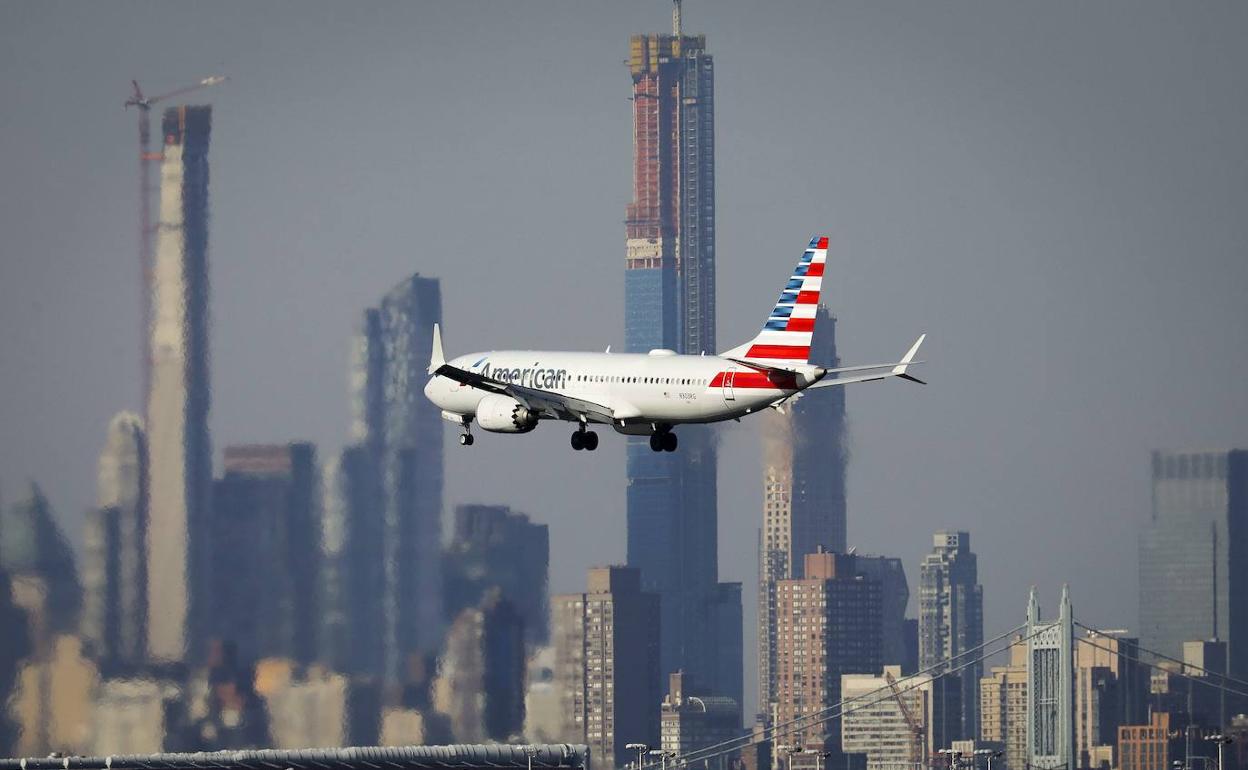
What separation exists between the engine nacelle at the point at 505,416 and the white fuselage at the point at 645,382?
155cm

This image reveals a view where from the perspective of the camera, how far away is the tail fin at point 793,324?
128125 mm

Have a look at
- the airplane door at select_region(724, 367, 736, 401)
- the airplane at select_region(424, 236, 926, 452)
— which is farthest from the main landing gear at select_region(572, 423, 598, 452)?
the airplane door at select_region(724, 367, 736, 401)

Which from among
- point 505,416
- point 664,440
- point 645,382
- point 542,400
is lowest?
point 664,440

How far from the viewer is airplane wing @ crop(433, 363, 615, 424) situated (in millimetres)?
131000

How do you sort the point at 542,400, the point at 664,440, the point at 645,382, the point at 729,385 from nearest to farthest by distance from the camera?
the point at 729,385, the point at 645,382, the point at 664,440, the point at 542,400

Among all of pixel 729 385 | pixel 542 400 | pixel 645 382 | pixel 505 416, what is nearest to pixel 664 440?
pixel 645 382

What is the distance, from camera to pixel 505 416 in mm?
133250

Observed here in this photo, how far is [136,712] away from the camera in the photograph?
18325 centimetres

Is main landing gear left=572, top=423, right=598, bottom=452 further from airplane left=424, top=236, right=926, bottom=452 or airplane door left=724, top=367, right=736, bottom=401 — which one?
airplane door left=724, top=367, right=736, bottom=401

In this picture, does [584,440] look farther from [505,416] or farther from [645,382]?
[645,382]

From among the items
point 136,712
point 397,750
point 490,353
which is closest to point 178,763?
point 136,712

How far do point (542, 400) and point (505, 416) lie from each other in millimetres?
1989

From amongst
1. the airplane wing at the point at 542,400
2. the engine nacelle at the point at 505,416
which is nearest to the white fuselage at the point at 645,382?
the airplane wing at the point at 542,400

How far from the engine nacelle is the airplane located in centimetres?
5
